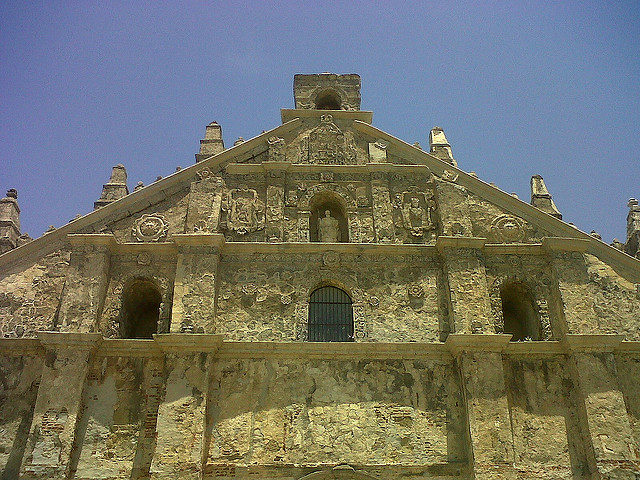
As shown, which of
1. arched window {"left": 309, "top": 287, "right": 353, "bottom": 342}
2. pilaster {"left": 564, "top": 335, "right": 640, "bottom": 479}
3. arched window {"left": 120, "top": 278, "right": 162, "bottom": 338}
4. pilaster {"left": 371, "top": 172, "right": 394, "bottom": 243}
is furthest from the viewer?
pilaster {"left": 371, "top": 172, "right": 394, "bottom": 243}

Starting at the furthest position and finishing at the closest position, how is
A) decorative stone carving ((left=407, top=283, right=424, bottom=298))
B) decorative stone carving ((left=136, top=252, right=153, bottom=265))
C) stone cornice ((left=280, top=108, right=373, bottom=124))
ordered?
stone cornice ((left=280, top=108, right=373, bottom=124)) < decorative stone carving ((left=136, top=252, right=153, bottom=265)) < decorative stone carving ((left=407, top=283, right=424, bottom=298))

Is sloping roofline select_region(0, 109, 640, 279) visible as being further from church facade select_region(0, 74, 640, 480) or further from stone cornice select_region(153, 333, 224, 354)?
stone cornice select_region(153, 333, 224, 354)

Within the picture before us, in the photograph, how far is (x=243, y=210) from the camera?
1628cm

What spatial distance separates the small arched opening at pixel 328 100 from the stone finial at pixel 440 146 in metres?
2.99

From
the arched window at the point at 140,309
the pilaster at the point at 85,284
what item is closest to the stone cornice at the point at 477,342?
the arched window at the point at 140,309

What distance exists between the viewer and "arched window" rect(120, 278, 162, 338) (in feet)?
50.1

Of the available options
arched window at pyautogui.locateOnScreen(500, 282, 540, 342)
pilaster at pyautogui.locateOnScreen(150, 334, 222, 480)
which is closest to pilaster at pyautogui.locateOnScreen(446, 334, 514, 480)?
arched window at pyautogui.locateOnScreen(500, 282, 540, 342)

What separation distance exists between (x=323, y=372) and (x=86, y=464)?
5009 mm

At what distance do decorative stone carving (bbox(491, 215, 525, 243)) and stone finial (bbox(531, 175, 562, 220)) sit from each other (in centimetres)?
122

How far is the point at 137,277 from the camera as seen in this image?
15.3m

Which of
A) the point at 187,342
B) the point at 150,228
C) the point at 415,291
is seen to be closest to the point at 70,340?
the point at 187,342

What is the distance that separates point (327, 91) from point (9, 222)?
9.38 meters

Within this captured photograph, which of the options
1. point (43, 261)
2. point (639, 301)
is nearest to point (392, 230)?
point (639, 301)

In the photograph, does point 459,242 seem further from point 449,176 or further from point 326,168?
point 326,168
